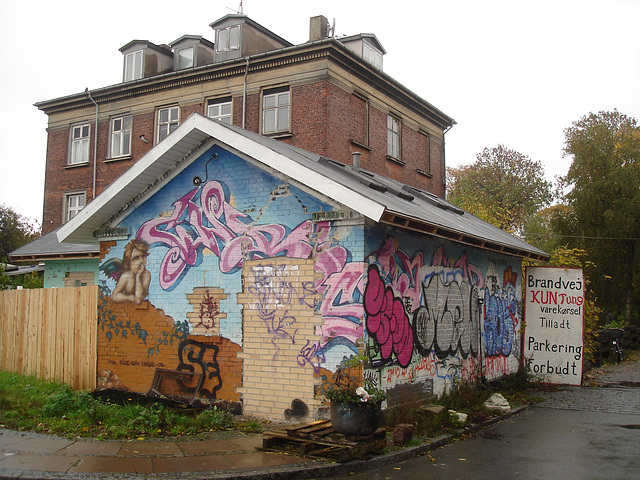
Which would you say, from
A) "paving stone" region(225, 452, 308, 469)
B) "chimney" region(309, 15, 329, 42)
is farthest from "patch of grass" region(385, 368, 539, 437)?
"chimney" region(309, 15, 329, 42)

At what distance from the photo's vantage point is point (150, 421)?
28.2ft

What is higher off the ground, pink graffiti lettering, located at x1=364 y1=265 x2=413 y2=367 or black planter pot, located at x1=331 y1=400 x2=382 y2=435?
pink graffiti lettering, located at x1=364 y1=265 x2=413 y2=367

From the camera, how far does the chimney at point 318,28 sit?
23000 mm

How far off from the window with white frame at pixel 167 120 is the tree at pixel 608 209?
21446mm

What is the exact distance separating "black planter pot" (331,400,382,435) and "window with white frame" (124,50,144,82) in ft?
70.7

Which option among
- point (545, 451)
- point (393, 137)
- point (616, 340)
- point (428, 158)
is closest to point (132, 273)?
point (545, 451)

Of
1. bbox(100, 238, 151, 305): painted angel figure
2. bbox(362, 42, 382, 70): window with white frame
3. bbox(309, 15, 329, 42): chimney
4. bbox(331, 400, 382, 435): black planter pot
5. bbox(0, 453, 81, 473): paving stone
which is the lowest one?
bbox(0, 453, 81, 473): paving stone

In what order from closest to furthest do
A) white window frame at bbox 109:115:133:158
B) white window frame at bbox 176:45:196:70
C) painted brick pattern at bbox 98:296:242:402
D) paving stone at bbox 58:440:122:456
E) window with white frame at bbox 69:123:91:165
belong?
paving stone at bbox 58:440:122:456, painted brick pattern at bbox 98:296:242:402, white window frame at bbox 109:115:133:158, white window frame at bbox 176:45:196:70, window with white frame at bbox 69:123:91:165

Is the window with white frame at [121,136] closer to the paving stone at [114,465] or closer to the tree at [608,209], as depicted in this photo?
the paving stone at [114,465]

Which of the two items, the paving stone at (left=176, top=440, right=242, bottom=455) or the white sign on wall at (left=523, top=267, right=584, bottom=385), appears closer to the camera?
the paving stone at (left=176, top=440, right=242, bottom=455)

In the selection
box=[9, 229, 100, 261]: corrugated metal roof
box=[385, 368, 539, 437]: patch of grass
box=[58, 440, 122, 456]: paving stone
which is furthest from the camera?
box=[9, 229, 100, 261]: corrugated metal roof

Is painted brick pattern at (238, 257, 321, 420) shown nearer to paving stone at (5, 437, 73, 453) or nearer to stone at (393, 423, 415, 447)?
stone at (393, 423, 415, 447)

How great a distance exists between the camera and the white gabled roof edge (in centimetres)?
879

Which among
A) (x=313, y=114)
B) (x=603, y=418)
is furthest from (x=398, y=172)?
(x=603, y=418)
